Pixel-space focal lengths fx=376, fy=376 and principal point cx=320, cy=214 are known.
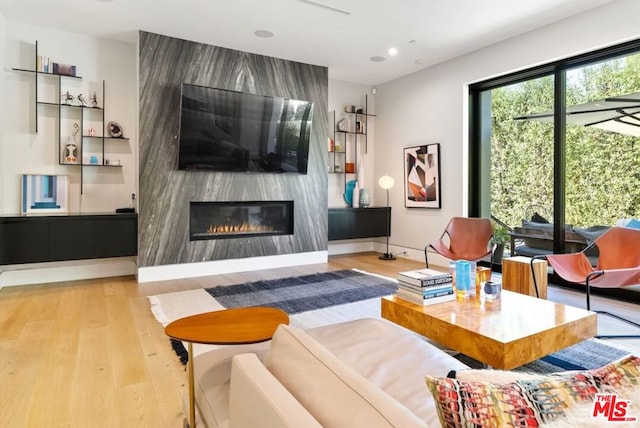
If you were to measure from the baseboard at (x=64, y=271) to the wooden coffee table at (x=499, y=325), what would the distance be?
12.5 ft

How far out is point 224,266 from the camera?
505cm

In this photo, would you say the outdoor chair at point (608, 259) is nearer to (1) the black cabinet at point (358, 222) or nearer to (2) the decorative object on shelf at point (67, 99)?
(1) the black cabinet at point (358, 222)

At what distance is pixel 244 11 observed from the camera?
156 inches

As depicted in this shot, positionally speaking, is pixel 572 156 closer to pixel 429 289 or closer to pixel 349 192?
pixel 429 289

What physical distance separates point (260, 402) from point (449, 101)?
540cm

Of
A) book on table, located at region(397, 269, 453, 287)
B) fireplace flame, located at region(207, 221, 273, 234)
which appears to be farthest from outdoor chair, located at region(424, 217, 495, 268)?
fireplace flame, located at region(207, 221, 273, 234)

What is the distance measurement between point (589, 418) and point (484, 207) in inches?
198

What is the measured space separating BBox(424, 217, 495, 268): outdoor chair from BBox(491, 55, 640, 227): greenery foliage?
0.84m

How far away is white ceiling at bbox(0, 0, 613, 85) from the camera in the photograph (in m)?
3.80

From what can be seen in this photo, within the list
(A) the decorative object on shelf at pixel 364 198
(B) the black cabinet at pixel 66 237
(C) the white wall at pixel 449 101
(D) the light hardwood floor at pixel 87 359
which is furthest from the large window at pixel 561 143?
(B) the black cabinet at pixel 66 237

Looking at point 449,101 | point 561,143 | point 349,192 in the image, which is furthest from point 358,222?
point 561,143

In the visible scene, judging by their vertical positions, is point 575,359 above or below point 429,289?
below

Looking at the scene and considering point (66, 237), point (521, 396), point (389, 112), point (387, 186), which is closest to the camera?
point (521, 396)

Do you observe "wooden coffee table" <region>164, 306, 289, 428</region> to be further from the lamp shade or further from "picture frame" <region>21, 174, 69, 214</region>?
the lamp shade
